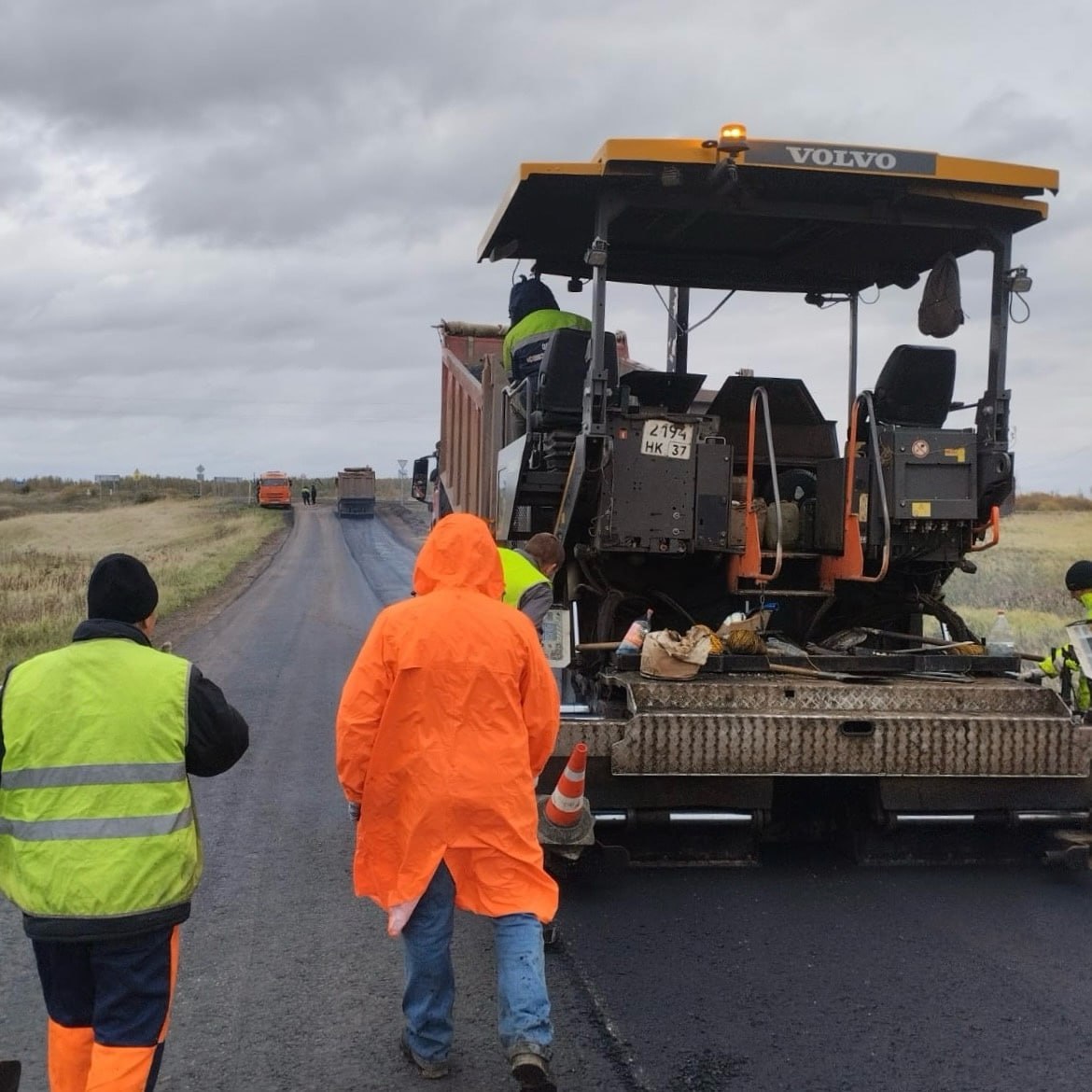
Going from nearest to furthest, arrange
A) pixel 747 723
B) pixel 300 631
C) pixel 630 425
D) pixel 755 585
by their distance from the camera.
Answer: pixel 747 723 → pixel 630 425 → pixel 755 585 → pixel 300 631

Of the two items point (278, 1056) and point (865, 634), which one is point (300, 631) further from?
point (278, 1056)

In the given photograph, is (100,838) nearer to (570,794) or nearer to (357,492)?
(570,794)

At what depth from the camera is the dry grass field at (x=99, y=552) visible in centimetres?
1722

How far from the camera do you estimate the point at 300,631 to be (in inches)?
619

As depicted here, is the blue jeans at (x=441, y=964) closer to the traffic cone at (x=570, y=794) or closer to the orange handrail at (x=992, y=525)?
the traffic cone at (x=570, y=794)

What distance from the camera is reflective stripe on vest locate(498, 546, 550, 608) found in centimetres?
555

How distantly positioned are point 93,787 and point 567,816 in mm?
2338

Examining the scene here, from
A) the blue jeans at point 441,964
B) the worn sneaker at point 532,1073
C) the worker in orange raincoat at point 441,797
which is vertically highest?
the worker in orange raincoat at point 441,797

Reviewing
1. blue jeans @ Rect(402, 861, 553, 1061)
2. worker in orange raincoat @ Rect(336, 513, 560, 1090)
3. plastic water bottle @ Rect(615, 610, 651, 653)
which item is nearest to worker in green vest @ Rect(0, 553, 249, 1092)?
worker in orange raincoat @ Rect(336, 513, 560, 1090)

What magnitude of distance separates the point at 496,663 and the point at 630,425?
233 centimetres

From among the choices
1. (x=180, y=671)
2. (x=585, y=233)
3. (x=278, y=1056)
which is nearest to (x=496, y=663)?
(x=180, y=671)

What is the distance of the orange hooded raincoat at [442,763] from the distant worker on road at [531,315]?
355 centimetres

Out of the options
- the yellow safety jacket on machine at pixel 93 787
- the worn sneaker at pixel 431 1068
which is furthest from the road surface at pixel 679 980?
the yellow safety jacket on machine at pixel 93 787

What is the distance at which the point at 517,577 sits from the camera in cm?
559
